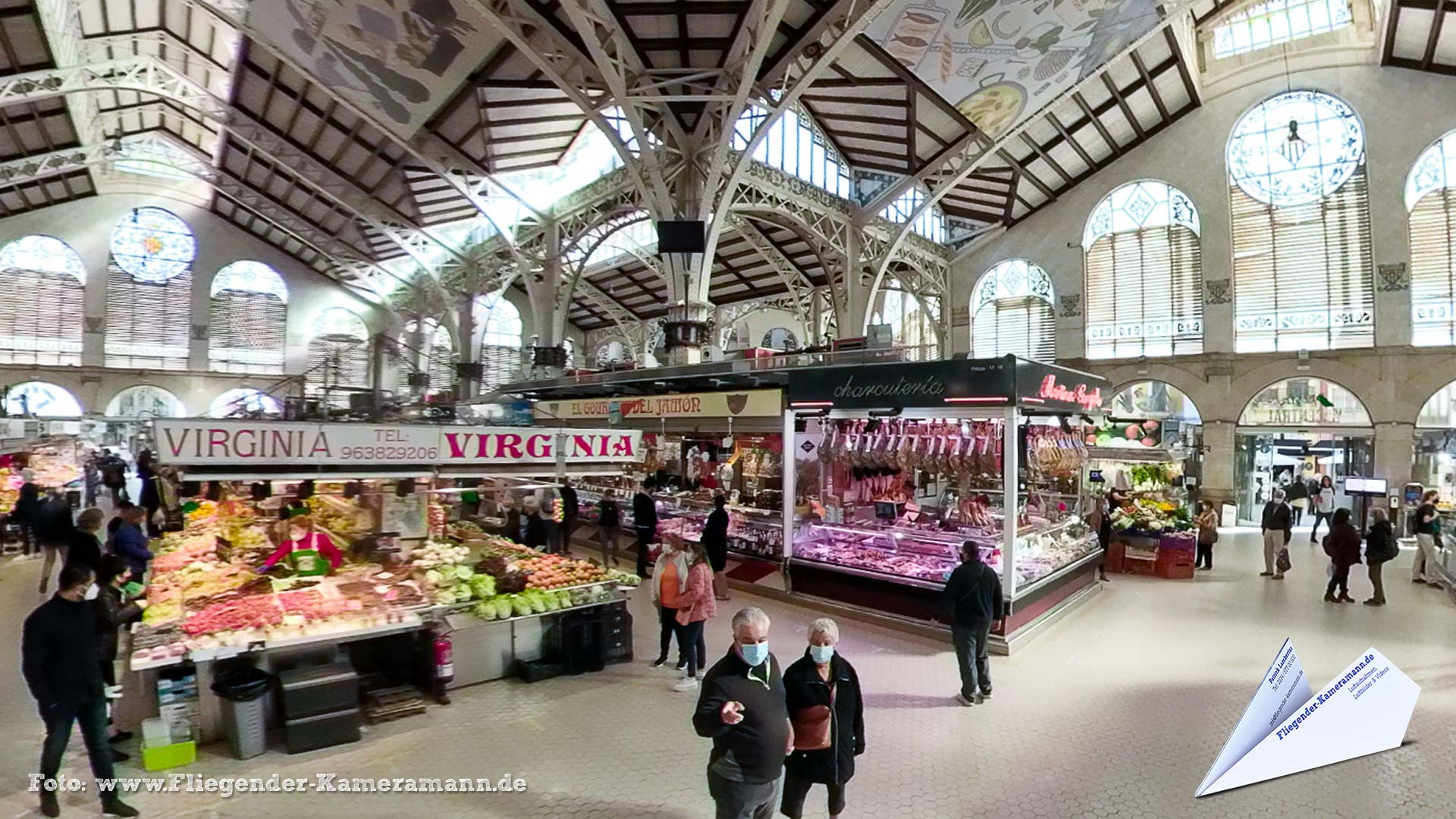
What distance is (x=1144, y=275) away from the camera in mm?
20297

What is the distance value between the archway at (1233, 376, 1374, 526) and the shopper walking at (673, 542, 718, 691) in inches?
636

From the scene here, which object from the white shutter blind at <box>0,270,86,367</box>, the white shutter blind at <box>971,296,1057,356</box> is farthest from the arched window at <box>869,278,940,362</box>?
the white shutter blind at <box>0,270,86,367</box>

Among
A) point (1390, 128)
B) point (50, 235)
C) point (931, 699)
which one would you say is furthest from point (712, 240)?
point (50, 235)

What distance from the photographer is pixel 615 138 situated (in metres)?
13.0

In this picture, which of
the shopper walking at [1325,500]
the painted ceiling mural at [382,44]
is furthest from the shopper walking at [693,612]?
the shopper walking at [1325,500]

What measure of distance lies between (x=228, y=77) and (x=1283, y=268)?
2665 cm

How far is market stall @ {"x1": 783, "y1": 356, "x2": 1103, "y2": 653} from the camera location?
801 centimetres

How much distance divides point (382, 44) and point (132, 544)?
31.5 ft

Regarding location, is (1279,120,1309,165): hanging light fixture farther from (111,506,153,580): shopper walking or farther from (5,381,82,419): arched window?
(5,381,82,419): arched window

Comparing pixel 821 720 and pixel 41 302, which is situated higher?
pixel 41 302

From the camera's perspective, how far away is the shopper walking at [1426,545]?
10.9 meters

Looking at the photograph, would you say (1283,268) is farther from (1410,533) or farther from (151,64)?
(151,64)

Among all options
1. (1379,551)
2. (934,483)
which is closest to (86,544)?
(934,483)

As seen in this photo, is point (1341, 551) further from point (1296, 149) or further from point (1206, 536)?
point (1296, 149)
